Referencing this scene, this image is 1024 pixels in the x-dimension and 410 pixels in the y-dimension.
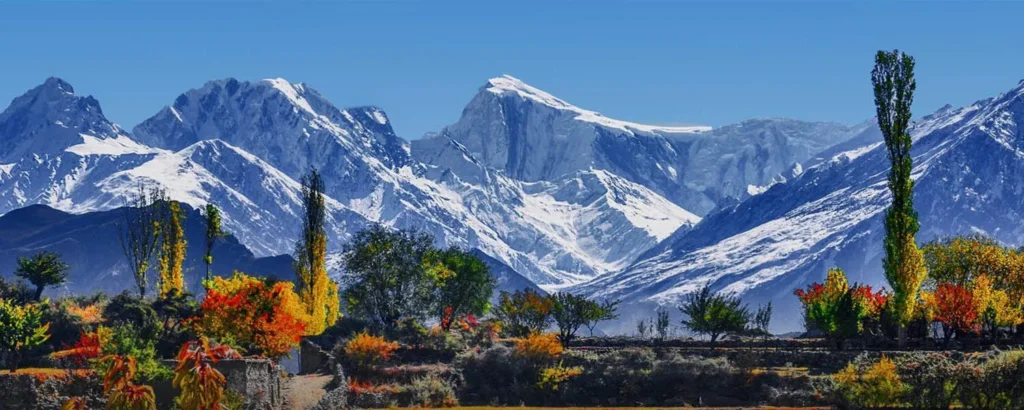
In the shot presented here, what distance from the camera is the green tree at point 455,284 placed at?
516 ft

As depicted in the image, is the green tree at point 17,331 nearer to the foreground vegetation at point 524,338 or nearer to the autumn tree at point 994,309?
the foreground vegetation at point 524,338

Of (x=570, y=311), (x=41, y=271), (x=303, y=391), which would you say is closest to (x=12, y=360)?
(x=303, y=391)

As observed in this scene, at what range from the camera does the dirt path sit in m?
96.1

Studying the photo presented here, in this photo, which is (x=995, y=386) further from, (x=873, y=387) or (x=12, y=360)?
(x=12, y=360)

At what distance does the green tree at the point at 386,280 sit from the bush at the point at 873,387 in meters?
60.6

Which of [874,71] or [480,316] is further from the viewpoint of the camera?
[480,316]

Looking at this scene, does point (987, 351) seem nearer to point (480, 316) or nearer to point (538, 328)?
point (538, 328)

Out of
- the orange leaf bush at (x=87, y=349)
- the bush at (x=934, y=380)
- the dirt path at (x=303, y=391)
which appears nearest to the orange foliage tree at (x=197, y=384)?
the dirt path at (x=303, y=391)

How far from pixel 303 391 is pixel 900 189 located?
60.3 metres

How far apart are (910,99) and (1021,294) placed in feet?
77.2

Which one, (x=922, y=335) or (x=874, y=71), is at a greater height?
(x=874, y=71)

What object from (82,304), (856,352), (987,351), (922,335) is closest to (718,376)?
(856,352)

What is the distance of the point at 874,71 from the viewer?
134125mm

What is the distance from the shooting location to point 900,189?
128 meters
